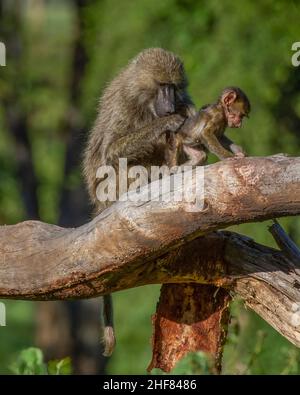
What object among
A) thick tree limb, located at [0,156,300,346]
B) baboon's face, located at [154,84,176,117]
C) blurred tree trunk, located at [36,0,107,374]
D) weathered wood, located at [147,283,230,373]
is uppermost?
blurred tree trunk, located at [36,0,107,374]

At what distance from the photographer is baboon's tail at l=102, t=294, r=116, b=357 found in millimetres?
5465

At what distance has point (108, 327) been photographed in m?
5.52

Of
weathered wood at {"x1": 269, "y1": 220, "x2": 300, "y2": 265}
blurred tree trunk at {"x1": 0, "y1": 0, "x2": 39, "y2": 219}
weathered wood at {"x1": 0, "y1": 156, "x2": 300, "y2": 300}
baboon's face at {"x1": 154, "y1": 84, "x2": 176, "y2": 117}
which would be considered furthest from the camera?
blurred tree trunk at {"x1": 0, "y1": 0, "x2": 39, "y2": 219}

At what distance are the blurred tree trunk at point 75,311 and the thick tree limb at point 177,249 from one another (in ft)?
23.5

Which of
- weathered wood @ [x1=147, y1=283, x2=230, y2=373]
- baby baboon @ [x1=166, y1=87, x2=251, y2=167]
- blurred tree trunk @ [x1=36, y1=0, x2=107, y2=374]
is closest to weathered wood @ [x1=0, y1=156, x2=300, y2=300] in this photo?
weathered wood @ [x1=147, y1=283, x2=230, y2=373]

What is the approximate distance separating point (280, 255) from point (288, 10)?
517 cm

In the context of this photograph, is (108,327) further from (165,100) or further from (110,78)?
(110,78)

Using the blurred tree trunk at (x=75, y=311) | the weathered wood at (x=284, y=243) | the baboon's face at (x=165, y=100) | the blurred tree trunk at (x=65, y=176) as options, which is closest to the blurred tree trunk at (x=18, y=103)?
the blurred tree trunk at (x=65, y=176)

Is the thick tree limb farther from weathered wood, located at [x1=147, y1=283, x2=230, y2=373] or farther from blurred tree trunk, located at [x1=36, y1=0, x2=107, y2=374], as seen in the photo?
blurred tree trunk, located at [x1=36, y1=0, x2=107, y2=374]

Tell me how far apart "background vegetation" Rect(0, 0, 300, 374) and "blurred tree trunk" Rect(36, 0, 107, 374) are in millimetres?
14

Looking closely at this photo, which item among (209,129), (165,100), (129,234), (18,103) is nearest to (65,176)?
(18,103)

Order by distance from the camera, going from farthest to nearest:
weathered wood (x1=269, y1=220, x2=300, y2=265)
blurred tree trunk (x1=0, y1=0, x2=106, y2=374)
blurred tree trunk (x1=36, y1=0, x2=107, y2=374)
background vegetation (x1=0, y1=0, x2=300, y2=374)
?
blurred tree trunk (x1=36, y1=0, x2=107, y2=374) < blurred tree trunk (x1=0, y1=0, x2=106, y2=374) < background vegetation (x1=0, y1=0, x2=300, y2=374) < weathered wood (x1=269, y1=220, x2=300, y2=265)

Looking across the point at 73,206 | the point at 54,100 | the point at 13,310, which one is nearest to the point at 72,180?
the point at 73,206
